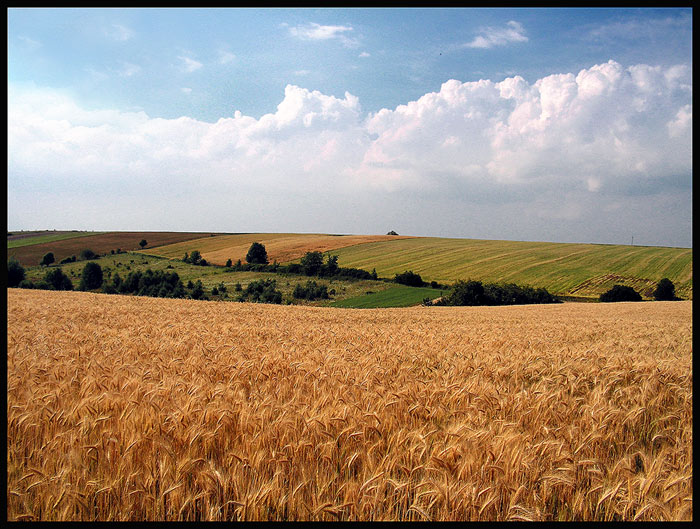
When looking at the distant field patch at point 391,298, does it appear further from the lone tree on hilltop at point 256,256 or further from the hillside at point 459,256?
the lone tree on hilltop at point 256,256

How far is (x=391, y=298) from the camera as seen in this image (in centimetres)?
4994

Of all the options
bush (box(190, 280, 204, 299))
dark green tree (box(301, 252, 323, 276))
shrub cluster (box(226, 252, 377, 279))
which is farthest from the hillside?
bush (box(190, 280, 204, 299))

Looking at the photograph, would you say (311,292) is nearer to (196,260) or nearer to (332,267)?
(332,267)

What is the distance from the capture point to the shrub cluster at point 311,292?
53156 mm

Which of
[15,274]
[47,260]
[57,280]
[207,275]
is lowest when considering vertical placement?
[57,280]

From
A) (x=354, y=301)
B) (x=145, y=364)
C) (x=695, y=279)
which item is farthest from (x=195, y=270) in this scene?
(x=695, y=279)

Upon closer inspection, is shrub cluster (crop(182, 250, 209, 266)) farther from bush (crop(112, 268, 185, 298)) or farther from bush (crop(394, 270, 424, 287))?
bush (crop(394, 270, 424, 287))

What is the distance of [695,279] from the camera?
254 cm

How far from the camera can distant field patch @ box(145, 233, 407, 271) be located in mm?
78438

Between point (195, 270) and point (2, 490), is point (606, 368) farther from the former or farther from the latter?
point (195, 270)

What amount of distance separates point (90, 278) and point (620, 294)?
8087cm

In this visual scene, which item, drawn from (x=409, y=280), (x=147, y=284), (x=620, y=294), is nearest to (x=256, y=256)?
(x=147, y=284)

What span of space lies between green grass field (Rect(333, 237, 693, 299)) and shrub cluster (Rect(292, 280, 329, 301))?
13.0 m
